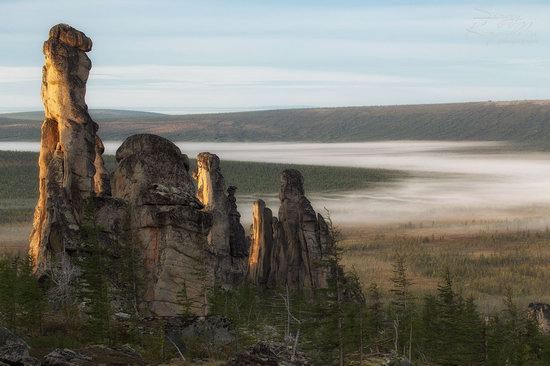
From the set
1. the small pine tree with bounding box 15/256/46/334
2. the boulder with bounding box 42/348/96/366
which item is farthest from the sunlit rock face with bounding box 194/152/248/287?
the boulder with bounding box 42/348/96/366

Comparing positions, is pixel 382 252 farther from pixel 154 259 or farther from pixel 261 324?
pixel 154 259

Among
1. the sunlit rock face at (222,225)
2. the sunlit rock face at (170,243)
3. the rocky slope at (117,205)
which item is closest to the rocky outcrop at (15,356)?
the rocky slope at (117,205)

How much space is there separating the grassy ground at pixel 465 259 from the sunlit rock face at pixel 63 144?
97.1 ft

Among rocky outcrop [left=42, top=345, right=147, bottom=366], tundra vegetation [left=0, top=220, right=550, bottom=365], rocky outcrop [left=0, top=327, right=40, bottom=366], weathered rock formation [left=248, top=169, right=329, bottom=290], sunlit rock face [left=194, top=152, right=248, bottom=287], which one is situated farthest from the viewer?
sunlit rock face [left=194, top=152, right=248, bottom=287]

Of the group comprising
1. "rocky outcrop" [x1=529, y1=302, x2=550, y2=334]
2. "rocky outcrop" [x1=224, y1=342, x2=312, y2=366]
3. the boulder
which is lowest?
"rocky outcrop" [x1=529, y1=302, x2=550, y2=334]

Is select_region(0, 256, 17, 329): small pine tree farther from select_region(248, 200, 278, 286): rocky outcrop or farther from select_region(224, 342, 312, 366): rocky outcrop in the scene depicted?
select_region(248, 200, 278, 286): rocky outcrop

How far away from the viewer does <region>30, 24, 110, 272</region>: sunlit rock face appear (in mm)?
36312

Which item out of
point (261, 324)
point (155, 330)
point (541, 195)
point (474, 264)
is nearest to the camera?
point (155, 330)

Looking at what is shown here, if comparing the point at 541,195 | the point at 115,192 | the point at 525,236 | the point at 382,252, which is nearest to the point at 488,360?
the point at 115,192

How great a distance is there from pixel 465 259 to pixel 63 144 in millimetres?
52955

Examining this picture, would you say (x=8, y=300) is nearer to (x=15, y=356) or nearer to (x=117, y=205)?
(x=117, y=205)

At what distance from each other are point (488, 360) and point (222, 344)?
36.3 ft

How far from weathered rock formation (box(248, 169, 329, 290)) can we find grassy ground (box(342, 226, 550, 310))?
12.1m

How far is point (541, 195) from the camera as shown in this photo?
177250 mm
